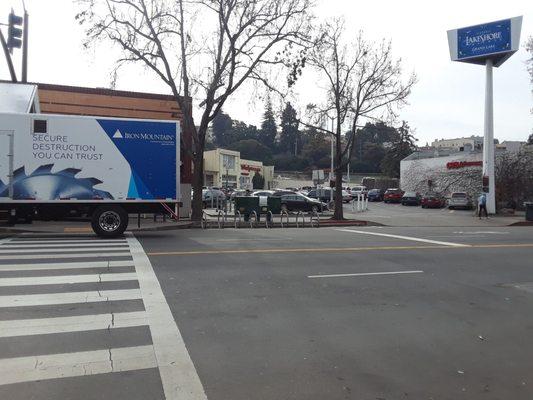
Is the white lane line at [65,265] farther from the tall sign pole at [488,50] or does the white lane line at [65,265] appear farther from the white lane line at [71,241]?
the tall sign pole at [488,50]

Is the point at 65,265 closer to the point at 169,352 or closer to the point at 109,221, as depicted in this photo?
the point at 169,352

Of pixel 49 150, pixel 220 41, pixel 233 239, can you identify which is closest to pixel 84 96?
pixel 220 41

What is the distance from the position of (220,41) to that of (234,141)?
375 feet

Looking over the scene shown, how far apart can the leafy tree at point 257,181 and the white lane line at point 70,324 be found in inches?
3112

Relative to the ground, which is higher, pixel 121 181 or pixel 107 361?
pixel 121 181

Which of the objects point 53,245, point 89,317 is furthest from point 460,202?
point 89,317

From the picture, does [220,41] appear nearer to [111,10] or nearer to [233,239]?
[111,10]

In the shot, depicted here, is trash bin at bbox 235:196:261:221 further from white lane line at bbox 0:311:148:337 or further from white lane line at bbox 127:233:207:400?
white lane line at bbox 0:311:148:337

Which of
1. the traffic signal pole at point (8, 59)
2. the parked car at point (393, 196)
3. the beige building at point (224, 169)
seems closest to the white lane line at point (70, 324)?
the traffic signal pole at point (8, 59)

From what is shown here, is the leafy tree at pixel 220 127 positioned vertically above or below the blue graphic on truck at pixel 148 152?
above

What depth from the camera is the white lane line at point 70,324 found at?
5.66m

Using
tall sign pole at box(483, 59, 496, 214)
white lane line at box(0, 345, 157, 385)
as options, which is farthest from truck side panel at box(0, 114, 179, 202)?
tall sign pole at box(483, 59, 496, 214)

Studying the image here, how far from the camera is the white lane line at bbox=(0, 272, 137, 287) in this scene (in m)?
8.05

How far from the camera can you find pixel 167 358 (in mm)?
4883
